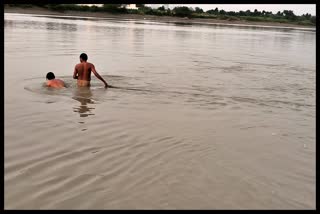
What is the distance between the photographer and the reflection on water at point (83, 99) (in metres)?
7.72

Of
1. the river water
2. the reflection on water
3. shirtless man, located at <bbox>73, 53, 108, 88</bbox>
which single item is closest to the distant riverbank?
the river water

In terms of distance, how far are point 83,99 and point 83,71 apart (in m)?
1.59

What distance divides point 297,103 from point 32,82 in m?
6.62

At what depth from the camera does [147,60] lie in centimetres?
1666

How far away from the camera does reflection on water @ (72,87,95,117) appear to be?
7.72 metres

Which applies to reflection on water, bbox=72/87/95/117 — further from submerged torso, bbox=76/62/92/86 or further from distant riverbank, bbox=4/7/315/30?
distant riverbank, bbox=4/7/315/30

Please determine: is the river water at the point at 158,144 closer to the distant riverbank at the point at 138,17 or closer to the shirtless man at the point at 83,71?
the shirtless man at the point at 83,71

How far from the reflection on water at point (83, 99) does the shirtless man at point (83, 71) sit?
11.5 inches

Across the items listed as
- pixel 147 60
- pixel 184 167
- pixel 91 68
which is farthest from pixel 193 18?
pixel 184 167

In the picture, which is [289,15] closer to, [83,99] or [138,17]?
[138,17]

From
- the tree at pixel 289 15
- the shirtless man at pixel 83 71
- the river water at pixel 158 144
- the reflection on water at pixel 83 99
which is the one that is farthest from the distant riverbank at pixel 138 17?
the reflection on water at pixel 83 99
